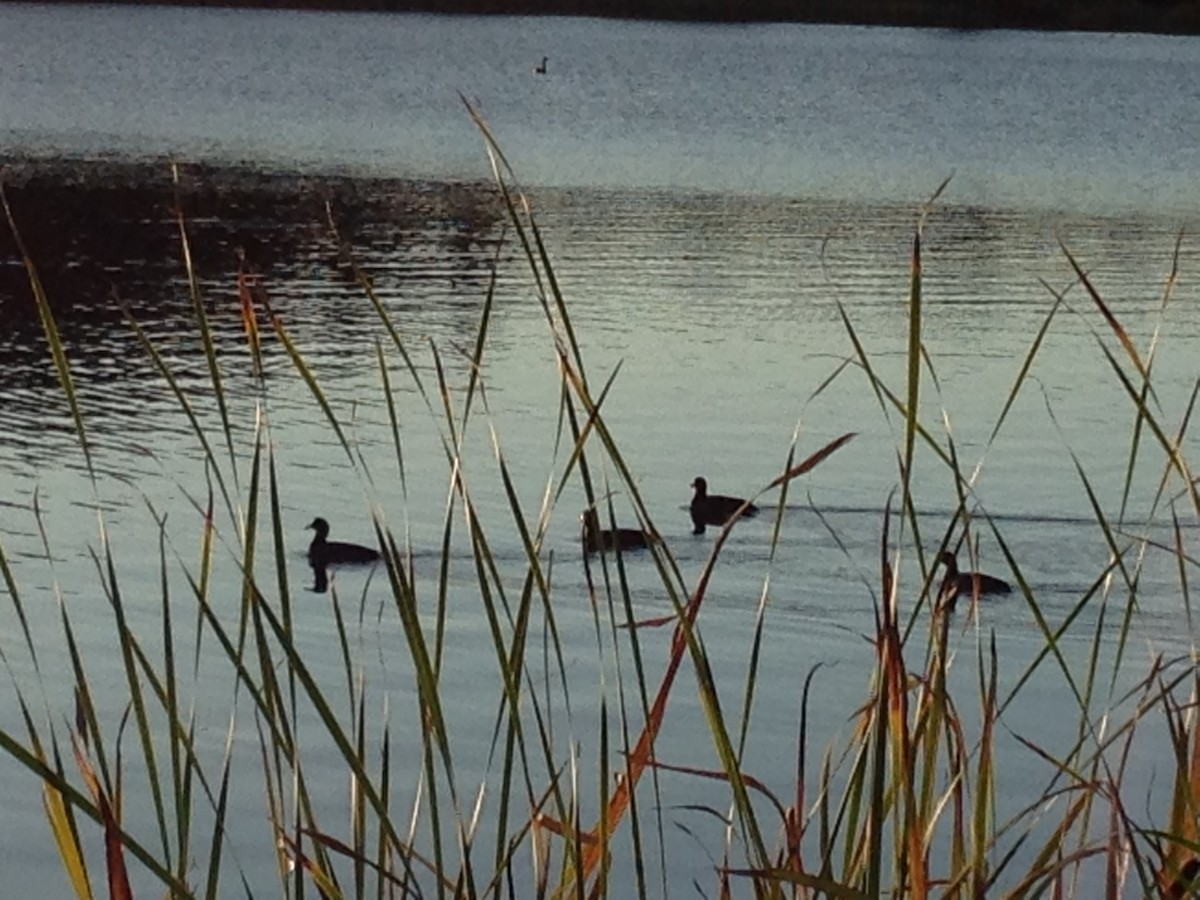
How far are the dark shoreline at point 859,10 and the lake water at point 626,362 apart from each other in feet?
80.8

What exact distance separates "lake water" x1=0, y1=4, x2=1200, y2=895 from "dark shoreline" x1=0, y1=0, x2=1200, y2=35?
2463cm

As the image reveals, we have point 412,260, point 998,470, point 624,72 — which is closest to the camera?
point 998,470

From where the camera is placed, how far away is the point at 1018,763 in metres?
6.43

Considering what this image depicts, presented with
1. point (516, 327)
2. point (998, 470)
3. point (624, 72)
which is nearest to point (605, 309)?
point (516, 327)

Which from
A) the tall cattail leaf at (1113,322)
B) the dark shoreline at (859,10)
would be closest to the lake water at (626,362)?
the tall cattail leaf at (1113,322)

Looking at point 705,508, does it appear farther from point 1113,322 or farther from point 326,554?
point 1113,322

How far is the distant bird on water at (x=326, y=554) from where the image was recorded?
8344mm

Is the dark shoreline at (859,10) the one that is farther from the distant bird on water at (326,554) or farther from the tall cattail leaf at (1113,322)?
the tall cattail leaf at (1113,322)

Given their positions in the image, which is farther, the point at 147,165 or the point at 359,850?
the point at 147,165

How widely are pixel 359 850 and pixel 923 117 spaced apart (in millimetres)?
38050

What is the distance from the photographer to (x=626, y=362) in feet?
42.9

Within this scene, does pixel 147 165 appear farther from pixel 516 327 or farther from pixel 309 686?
pixel 309 686

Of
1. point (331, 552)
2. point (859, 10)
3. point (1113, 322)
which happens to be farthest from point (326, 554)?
point (859, 10)

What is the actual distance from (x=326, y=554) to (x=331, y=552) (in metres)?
0.05
